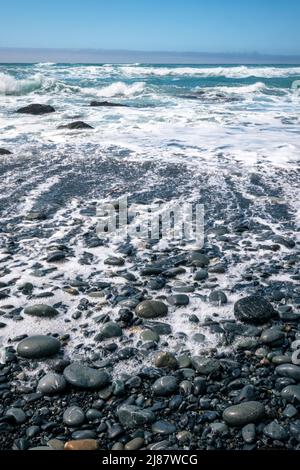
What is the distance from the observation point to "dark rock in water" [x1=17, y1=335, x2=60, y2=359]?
2.58m

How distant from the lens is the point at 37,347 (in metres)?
2.60

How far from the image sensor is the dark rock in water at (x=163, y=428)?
2055 mm

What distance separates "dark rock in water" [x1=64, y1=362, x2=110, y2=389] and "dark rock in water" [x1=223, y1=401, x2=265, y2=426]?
75 cm

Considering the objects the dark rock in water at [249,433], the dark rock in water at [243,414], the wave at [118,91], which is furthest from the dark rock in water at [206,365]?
the wave at [118,91]

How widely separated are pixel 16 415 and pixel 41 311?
0.95 m

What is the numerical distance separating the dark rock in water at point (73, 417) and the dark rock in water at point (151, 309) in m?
0.98

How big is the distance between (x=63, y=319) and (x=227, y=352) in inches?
49.4

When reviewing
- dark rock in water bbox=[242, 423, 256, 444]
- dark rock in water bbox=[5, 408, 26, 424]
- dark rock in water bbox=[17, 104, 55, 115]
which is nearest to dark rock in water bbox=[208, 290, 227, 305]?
dark rock in water bbox=[242, 423, 256, 444]

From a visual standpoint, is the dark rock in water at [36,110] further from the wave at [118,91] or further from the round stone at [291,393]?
the round stone at [291,393]

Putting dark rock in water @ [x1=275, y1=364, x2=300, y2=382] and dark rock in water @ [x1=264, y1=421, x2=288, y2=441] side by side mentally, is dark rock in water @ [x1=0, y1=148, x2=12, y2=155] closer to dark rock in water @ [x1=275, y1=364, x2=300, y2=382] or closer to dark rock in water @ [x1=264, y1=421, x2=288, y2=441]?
dark rock in water @ [x1=275, y1=364, x2=300, y2=382]

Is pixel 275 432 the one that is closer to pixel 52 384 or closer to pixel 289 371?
pixel 289 371
